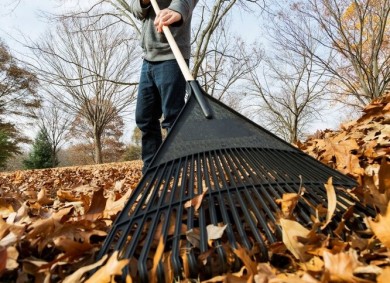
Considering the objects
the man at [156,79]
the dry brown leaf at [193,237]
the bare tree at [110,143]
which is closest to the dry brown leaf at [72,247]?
the dry brown leaf at [193,237]

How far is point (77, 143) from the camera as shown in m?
37.7

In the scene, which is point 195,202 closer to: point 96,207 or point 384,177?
point 96,207

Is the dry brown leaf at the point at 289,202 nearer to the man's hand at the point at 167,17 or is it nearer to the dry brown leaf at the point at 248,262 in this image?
the dry brown leaf at the point at 248,262

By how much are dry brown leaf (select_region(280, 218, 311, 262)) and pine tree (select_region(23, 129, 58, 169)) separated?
28.5 m

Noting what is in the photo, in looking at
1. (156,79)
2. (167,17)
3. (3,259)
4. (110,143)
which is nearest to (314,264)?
(3,259)

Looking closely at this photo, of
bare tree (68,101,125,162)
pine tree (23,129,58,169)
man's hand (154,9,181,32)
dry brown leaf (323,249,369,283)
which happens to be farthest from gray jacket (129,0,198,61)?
bare tree (68,101,125,162)

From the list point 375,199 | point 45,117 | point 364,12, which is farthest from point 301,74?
point 45,117

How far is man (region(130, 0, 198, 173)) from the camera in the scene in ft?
7.22

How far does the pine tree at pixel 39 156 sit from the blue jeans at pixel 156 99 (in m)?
26.8

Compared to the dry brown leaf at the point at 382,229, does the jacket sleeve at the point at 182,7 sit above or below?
above

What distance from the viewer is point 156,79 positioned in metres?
2.29

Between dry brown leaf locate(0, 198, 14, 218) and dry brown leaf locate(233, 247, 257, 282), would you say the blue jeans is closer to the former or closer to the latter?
dry brown leaf locate(0, 198, 14, 218)

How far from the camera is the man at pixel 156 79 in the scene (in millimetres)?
2202

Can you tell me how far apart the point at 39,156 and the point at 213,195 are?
2861 cm
